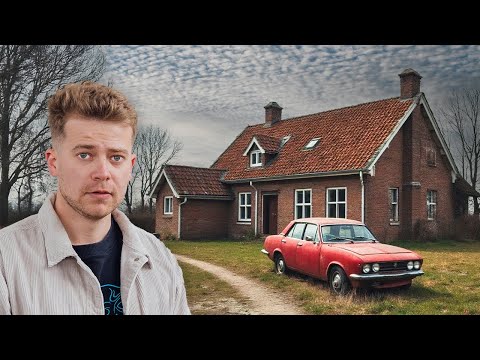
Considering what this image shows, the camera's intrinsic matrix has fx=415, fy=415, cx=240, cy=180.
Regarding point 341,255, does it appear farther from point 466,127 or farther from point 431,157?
point 466,127

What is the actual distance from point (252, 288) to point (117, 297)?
65.0 inches

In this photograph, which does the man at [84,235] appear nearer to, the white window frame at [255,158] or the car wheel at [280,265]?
the car wheel at [280,265]

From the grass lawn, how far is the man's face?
1580 millimetres

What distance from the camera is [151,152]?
3410 mm

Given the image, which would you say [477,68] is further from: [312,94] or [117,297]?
[117,297]

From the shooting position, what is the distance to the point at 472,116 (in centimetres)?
357

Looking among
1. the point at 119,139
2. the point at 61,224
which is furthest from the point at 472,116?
the point at 61,224

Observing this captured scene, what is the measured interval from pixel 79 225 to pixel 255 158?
236 cm

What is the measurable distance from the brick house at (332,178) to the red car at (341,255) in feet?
0.38

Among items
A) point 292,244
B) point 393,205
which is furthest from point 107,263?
point 393,205

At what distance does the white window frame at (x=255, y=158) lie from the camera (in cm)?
392

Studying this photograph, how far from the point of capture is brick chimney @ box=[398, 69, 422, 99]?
341cm

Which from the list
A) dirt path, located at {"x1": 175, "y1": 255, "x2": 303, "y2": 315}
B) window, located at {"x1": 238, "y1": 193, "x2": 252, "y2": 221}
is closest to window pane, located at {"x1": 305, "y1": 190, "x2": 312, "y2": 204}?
window, located at {"x1": 238, "y1": 193, "x2": 252, "y2": 221}
